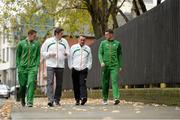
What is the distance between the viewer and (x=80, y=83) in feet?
50.3

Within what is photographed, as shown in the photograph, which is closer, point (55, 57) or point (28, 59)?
point (28, 59)

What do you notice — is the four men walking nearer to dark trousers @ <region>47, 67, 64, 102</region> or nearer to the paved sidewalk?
dark trousers @ <region>47, 67, 64, 102</region>

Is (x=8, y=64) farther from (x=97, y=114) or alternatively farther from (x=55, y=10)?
(x=97, y=114)

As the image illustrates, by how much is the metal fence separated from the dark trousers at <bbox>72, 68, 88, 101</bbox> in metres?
2.16

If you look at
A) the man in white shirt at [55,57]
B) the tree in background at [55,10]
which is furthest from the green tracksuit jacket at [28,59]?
the tree in background at [55,10]

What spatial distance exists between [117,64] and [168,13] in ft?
6.16

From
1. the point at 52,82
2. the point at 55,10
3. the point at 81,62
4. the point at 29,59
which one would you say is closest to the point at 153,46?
the point at 81,62

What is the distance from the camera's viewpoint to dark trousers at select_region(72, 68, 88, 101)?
15.3m

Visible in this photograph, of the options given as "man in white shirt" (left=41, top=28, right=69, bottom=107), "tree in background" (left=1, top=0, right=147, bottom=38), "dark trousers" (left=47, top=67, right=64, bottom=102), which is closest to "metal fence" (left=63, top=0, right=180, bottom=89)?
"man in white shirt" (left=41, top=28, right=69, bottom=107)

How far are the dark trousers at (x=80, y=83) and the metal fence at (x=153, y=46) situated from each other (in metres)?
2.16

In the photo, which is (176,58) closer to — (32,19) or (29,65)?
(29,65)

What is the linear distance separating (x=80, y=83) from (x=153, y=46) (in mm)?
2837

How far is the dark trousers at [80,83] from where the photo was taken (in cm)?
1527

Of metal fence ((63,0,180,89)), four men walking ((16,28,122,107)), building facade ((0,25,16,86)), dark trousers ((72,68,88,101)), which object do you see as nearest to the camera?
four men walking ((16,28,122,107))
